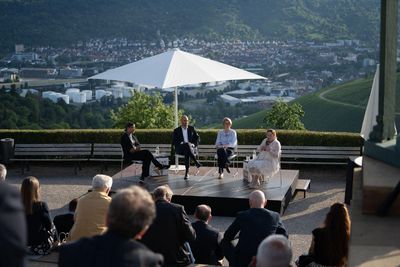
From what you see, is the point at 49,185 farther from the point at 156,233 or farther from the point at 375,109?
the point at 156,233

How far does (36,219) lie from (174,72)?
682cm

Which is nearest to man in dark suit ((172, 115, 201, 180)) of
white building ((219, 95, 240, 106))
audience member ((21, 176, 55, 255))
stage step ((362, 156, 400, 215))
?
audience member ((21, 176, 55, 255))

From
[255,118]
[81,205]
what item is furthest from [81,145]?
[255,118]

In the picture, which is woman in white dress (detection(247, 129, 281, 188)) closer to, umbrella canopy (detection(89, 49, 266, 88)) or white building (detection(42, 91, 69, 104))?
umbrella canopy (detection(89, 49, 266, 88))

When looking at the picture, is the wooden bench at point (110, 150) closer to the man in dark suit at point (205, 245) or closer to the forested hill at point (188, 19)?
the man in dark suit at point (205, 245)

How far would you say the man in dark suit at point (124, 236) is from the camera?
296cm

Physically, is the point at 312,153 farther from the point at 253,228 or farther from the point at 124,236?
the point at 124,236

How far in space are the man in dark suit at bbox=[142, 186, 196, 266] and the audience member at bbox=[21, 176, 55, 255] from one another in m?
1.43

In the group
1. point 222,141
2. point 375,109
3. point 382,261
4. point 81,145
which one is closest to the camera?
point 382,261

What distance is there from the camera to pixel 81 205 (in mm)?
6164

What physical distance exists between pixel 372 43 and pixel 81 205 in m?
69.2

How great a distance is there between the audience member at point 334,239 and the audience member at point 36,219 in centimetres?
272

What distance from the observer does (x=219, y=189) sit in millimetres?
11094

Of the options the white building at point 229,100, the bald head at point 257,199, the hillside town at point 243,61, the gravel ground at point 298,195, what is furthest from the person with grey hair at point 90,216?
the white building at point 229,100
